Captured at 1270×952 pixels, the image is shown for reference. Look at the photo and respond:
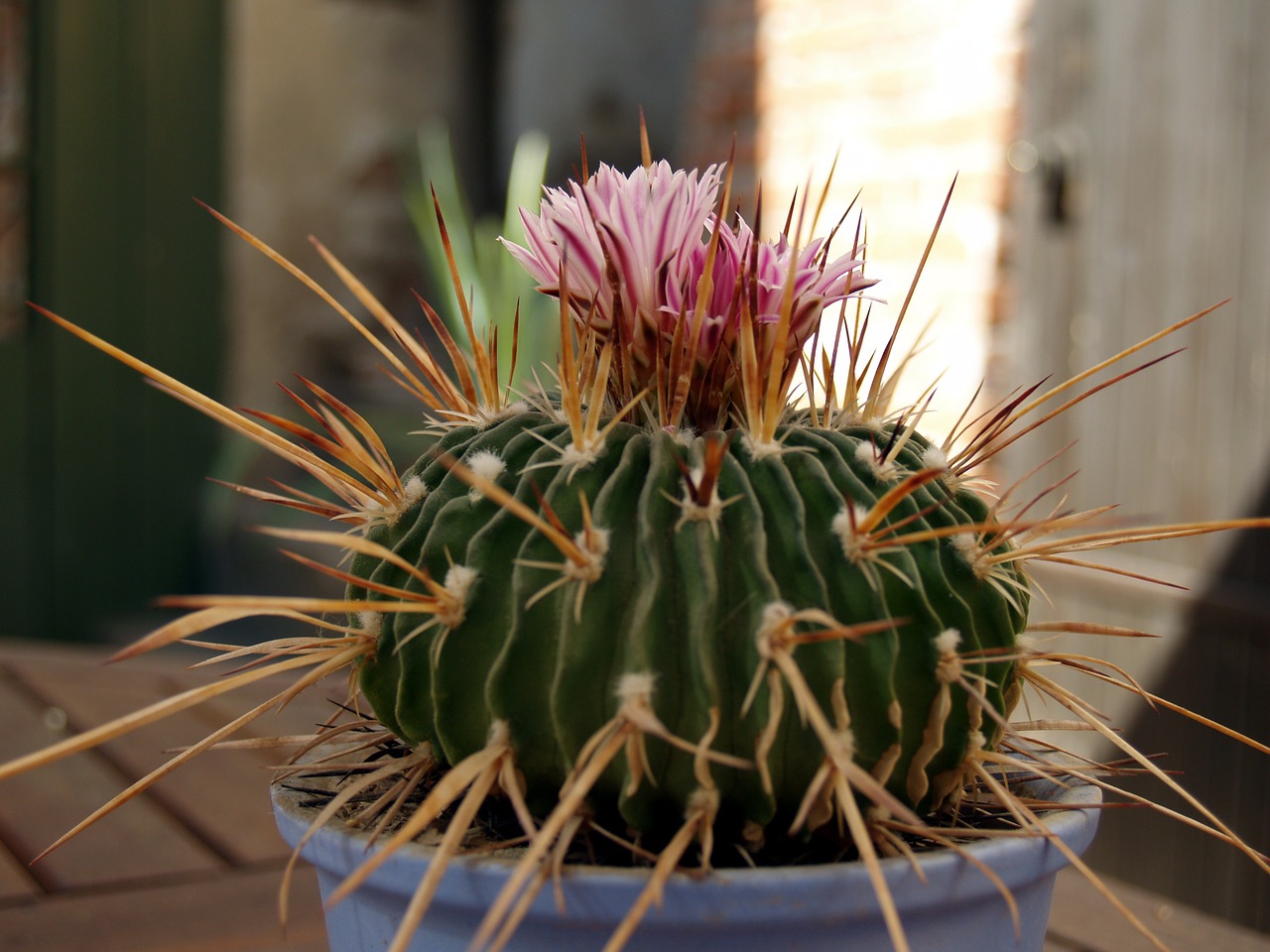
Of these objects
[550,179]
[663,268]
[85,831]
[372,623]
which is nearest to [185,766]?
[85,831]

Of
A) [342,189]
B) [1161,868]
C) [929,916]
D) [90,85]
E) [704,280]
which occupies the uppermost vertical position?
[90,85]

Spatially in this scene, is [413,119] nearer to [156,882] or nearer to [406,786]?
[156,882]

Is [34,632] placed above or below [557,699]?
below

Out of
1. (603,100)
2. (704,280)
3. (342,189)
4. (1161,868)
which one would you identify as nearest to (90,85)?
(342,189)

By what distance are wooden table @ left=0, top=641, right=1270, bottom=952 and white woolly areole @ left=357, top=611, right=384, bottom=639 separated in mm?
152

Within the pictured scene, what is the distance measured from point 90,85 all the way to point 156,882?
2450 millimetres

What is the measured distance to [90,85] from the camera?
2.90 meters

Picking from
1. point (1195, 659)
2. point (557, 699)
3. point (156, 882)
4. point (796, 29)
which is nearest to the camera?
point (557, 699)

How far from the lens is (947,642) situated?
48cm

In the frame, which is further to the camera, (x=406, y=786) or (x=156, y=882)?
(x=156, y=882)

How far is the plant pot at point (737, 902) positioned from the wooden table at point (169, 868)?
0.72ft

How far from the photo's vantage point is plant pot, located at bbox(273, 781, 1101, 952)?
442 mm

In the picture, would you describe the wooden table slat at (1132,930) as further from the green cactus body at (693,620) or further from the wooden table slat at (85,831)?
the wooden table slat at (85,831)

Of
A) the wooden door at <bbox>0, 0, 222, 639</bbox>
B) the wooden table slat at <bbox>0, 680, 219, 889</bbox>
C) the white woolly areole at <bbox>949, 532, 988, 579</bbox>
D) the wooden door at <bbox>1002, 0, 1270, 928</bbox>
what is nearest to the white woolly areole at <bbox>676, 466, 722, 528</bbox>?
the white woolly areole at <bbox>949, 532, 988, 579</bbox>
